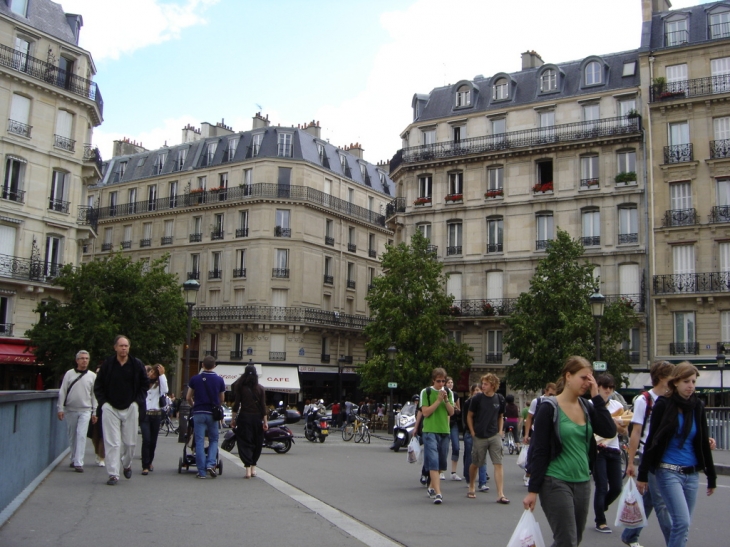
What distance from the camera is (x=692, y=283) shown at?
120 ft

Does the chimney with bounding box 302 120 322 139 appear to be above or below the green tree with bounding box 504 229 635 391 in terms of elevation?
above

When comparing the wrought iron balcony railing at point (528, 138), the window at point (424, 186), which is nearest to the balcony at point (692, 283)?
the wrought iron balcony railing at point (528, 138)

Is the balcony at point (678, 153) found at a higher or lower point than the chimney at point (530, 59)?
lower

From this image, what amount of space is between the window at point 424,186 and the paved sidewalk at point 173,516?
34967 millimetres

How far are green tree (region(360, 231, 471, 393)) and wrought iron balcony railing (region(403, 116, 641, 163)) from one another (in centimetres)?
675

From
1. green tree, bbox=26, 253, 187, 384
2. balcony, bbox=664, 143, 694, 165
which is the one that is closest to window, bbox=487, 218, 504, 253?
balcony, bbox=664, 143, 694, 165

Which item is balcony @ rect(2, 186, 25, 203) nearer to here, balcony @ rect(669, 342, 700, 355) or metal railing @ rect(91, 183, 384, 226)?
metal railing @ rect(91, 183, 384, 226)

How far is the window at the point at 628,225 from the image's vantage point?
39.4 meters

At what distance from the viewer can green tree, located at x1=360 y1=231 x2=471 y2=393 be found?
38.9 meters

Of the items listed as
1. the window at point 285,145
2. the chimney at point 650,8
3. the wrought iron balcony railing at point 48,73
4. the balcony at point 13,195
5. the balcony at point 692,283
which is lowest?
the balcony at point 692,283

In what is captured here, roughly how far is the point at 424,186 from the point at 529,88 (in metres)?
7.74

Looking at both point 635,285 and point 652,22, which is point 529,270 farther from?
point 652,22

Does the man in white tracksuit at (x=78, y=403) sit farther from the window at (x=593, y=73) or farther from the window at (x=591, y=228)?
the window at (x=593, y=73)

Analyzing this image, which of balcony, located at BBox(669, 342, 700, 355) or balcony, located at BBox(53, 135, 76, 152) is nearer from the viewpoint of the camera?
balcony, located at BBox(669, 342, 700, 355)
